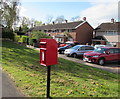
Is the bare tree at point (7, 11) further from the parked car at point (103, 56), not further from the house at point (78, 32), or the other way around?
the house at point (78, 32)

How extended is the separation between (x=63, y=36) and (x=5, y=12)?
67.5 feet

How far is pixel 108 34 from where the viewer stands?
3556 cm

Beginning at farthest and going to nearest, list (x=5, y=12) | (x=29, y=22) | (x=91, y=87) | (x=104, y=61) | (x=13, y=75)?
(x=29, y=22), (x=5, y=12), (x=104, y=61), (x=13, y=75), (x=91, y=87)

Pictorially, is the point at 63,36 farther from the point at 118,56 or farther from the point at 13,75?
the point at 13,75

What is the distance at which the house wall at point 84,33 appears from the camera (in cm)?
3722

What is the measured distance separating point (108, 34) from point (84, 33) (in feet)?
21.5

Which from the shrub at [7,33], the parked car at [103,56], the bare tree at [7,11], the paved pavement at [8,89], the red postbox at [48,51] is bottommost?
the paved pavement at [8,89]

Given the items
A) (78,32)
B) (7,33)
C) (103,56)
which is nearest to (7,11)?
(7,33)

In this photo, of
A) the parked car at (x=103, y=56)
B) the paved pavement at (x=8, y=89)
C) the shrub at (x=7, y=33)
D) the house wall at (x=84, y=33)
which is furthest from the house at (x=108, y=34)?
the paved pavement at (x=8, y=89)

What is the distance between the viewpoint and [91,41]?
131 feet

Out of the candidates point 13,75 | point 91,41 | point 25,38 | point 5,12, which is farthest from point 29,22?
point 13,75

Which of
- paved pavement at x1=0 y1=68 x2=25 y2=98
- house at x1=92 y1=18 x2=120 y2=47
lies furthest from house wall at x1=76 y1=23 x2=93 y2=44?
paved pavement at x1=0 y1=68 x2=25 y2=98

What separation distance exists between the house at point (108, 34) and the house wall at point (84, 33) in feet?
5.69

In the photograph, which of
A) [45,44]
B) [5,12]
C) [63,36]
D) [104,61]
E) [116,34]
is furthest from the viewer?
[63,36]
